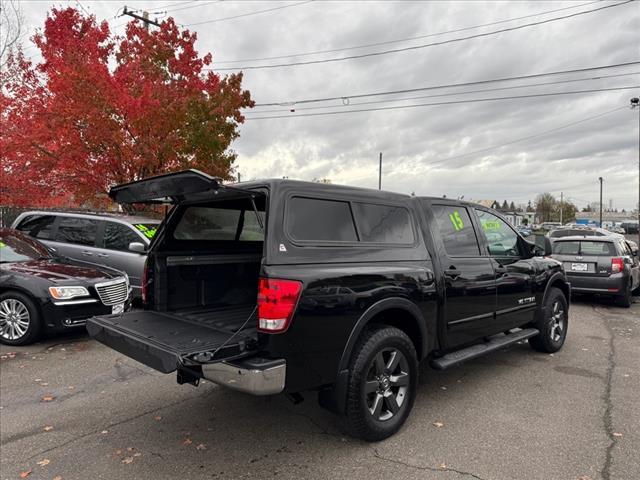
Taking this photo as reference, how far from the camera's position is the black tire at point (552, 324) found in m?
5.67

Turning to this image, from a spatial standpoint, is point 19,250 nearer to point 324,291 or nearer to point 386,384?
point 324,291

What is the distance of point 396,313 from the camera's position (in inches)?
149

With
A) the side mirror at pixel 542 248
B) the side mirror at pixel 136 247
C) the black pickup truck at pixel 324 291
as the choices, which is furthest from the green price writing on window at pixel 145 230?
the side mirror at pixel 542 248

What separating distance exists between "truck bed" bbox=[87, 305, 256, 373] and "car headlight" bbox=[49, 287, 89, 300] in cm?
219

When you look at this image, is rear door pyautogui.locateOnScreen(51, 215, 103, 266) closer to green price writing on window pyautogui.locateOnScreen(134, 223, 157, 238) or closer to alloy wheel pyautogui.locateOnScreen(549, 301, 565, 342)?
green price writing on window pyautogui.locateOnScreen(134, 223, 157, 238)

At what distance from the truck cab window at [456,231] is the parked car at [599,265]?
5.45 meters

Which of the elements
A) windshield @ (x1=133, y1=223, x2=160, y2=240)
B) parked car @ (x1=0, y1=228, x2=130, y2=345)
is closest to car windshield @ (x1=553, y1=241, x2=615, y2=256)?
windshield @ (x1=133, y1=223, x2=160, y2=240)

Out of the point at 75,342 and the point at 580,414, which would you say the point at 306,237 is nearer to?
the point at 580,414

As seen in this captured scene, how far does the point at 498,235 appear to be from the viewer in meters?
5.16

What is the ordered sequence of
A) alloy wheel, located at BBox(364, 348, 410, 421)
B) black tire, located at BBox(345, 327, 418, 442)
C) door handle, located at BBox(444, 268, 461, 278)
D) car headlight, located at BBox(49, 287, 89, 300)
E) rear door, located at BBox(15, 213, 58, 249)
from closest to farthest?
black tire, located at BBox(345, 327, 418, 442)
alloy wheel, located at BBox(364, 348, 410, 421)
door handle, located at BBox(444, 268, 461, 278)
car headlight, located at BBox(49, 287, 89, 300)
rear door, located at BBox(15, 213, 58, 249)

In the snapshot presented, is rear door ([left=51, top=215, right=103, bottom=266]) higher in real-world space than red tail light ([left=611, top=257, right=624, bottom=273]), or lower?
higher

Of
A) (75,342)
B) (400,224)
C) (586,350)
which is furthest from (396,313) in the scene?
(75,342)

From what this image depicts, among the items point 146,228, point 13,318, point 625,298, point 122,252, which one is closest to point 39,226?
point 122,252

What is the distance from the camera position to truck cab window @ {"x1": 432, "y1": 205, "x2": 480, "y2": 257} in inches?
176
